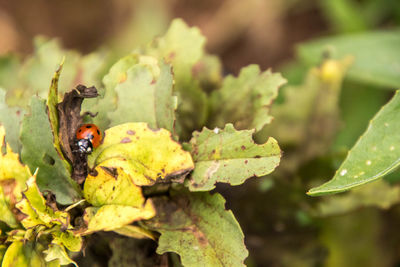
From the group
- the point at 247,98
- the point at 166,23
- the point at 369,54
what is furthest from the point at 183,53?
the point at 166,23

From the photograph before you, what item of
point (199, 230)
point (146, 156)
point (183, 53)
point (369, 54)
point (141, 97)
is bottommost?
point (199, 230)

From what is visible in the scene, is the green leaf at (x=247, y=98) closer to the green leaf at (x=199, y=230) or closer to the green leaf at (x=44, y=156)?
the green leaf at (x=199, y=230)

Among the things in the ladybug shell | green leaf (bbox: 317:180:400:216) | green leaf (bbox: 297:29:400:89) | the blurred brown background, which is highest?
the blurred brown background

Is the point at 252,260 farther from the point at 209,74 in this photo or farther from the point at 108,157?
the point at 108,157

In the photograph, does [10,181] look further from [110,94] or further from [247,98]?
[247,98]

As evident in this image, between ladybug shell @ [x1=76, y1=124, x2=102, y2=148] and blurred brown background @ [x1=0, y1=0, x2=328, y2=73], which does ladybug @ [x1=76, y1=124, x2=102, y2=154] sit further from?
blurred brown background @ [x1=0, y1=0, x2=328, y2=73]

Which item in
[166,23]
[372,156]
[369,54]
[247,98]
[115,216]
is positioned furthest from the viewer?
[166,23]

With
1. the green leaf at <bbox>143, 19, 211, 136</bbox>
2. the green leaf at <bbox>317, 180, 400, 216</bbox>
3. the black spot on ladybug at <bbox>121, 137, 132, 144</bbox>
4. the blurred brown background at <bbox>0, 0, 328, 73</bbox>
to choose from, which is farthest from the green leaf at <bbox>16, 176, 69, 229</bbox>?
the blurred brown background at <bbox>0, 0, 328, 73</bbox>
